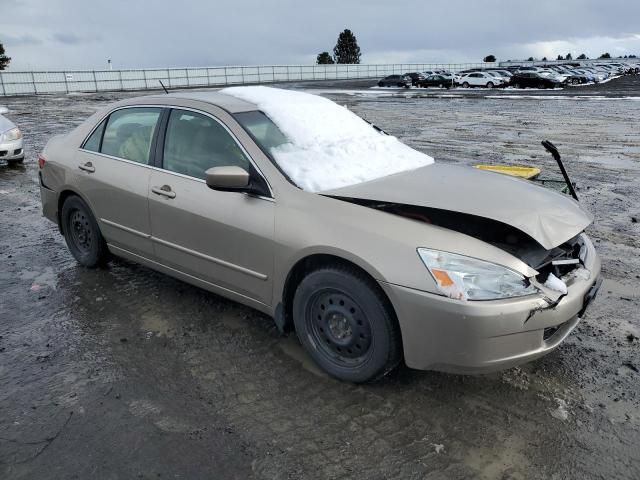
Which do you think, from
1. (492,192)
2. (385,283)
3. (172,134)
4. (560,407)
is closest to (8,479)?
(385,283)

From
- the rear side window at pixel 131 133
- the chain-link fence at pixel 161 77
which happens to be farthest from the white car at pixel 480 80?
the rear side window at pixel 131 133

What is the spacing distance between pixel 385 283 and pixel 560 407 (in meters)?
1.20

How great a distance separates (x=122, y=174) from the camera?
436 centimetres

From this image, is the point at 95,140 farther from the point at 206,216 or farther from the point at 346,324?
the point at 346,324

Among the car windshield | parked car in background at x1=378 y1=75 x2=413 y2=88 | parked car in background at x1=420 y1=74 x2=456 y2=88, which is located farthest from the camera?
parked car in background at x1=378 y1=75 x2=413 y2=88

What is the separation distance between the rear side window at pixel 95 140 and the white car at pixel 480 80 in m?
43.0

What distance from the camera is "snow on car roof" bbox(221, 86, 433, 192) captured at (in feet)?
11.7

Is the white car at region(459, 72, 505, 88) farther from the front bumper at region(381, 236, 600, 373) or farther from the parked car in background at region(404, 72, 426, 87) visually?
the front bumper at region(381, 236, 600, 373)

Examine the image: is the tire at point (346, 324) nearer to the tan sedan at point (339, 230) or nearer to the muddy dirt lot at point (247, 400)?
the tan sedan at point (339, 230)

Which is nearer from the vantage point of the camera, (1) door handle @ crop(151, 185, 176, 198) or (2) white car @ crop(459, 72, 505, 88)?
(1) door handle @ crop(151, 185, 176, 198)

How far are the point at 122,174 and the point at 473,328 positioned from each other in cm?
298

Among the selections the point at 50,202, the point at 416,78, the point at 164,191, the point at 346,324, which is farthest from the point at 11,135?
the point at 416,78

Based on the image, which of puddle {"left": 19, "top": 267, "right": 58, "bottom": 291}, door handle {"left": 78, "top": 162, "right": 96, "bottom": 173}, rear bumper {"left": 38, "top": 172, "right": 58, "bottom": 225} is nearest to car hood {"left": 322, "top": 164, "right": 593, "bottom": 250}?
door handle {"left": 78, "top": 162, "right": 96, "bottom": 173}

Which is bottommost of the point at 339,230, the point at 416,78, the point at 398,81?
the point at 398,81
